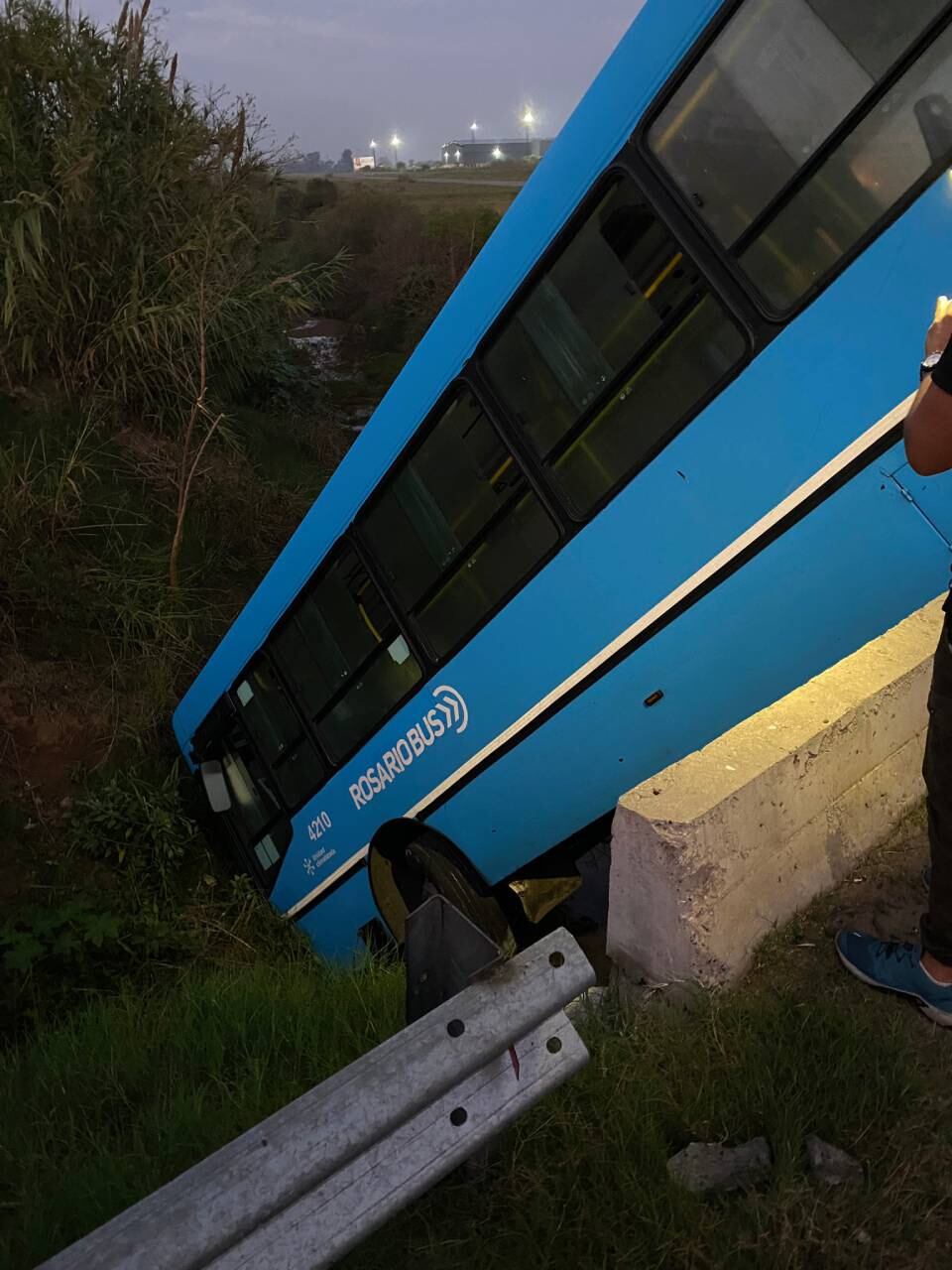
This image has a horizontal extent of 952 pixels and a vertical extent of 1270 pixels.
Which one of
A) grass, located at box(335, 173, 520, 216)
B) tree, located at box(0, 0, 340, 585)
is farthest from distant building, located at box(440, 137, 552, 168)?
tree, located at box(0, 0, 340, 585)

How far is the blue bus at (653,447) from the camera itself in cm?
269

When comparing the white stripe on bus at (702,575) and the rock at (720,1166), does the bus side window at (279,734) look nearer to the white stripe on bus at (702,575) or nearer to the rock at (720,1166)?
the white stripe on bus at (702,575)

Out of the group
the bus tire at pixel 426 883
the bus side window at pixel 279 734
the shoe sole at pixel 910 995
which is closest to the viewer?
the shoe sole at pixel 910 995

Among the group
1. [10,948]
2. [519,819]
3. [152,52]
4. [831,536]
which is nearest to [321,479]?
[152,52]

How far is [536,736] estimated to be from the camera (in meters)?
3.69

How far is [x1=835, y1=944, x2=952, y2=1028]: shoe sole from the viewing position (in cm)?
228

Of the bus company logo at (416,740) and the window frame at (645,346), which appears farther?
the bus company logo at (416,740)

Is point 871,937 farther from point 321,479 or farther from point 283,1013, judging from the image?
point 321,479

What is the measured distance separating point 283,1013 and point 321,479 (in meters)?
9.32

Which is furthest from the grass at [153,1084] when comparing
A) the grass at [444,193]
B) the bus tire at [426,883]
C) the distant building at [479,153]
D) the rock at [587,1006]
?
the distant building at [479,153]

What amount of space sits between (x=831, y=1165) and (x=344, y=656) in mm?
3178

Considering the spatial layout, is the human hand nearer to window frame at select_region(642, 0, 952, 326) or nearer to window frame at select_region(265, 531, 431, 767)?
window frame at select_region(642, 0, 952, 326)

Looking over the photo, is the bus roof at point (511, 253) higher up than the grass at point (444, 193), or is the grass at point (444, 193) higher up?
the grass at point (444, 193)

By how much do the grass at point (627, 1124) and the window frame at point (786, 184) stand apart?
1.79m
